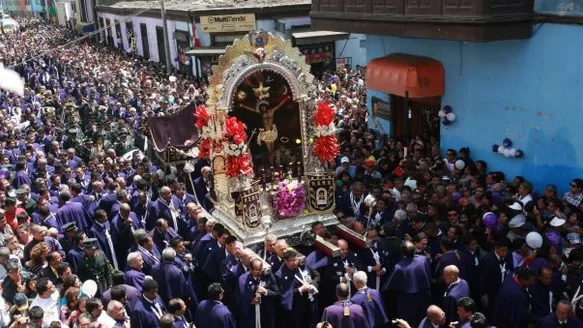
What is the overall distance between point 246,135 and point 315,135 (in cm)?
123

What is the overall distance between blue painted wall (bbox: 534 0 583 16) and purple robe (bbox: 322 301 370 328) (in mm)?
6673

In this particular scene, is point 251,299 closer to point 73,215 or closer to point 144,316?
point 144,316

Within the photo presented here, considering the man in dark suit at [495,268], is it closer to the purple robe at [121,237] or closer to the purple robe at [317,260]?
the purple robe at [317,260]

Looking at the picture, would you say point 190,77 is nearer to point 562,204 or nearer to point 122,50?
point 122,50

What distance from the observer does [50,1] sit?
74312 millimetres

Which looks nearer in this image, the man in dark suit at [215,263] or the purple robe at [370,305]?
the purple robe at [370,305]

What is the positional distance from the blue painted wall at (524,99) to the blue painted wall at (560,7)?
0.86ft

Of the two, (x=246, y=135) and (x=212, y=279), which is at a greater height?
(x=246, y=135)

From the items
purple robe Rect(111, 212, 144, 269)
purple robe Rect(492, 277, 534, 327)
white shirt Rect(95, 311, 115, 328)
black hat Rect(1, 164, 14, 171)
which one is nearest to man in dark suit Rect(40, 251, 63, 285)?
white shirt Rect(95, 311, 115, 328)

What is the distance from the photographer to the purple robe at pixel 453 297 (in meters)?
6.88

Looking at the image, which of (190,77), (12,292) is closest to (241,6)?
(190,77)

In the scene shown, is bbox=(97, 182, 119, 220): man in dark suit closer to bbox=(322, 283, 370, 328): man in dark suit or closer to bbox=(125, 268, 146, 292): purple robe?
bbox=(125, 268, 146, 292): purple robe

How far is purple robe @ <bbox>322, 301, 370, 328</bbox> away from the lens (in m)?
6.66

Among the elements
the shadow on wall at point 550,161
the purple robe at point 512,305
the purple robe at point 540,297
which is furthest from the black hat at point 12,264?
the shadow on wall at point 550,161
